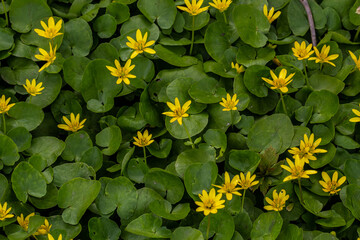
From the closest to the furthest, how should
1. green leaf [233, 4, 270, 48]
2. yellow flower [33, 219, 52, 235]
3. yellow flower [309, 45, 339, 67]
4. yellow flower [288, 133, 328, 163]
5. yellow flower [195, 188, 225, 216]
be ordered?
1. yellow flower [195, 188, 225, 216]
2. yellow flower [33, 219, 52, 235]
3. yellow flower [288, 133, 328, 163]
4. yellow flower [309, 45, 339, 67]
5. green leaf [233, 4, 270, 48]

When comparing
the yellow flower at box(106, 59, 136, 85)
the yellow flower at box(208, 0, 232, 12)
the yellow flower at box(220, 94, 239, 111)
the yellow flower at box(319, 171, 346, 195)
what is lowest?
the yellow flower at box(319, 171, 346, 195)

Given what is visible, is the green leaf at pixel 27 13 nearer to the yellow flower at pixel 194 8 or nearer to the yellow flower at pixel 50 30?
the yellow flower at pixel 50 30

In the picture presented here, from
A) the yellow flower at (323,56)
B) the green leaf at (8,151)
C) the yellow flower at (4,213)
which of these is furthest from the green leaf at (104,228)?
the yellow flower at (323,56)

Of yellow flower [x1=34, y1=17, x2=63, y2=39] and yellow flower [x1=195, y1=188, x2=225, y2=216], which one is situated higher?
yellow flower [x1=34, y1=17, x2=63, y2=39]

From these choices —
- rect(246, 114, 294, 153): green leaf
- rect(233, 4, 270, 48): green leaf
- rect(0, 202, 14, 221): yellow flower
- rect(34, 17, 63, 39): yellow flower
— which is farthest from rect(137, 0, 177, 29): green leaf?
rect(0, 202, 14, 221): yellow flower

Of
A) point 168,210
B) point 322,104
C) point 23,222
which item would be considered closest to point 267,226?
point 168,210

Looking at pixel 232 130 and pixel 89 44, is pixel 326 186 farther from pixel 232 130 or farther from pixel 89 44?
pixel 89 44

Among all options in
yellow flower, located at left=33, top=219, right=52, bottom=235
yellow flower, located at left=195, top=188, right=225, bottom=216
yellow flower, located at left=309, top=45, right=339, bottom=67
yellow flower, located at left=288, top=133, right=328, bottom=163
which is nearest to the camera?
yellow flower, located at left=195, top=188, right=225, bottom=216

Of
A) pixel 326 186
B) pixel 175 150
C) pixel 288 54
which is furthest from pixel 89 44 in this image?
pixel 326 186

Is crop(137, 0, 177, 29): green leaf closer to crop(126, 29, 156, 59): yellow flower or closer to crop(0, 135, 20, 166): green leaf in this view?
crop(126, 29, 156, 59): yellow flower
